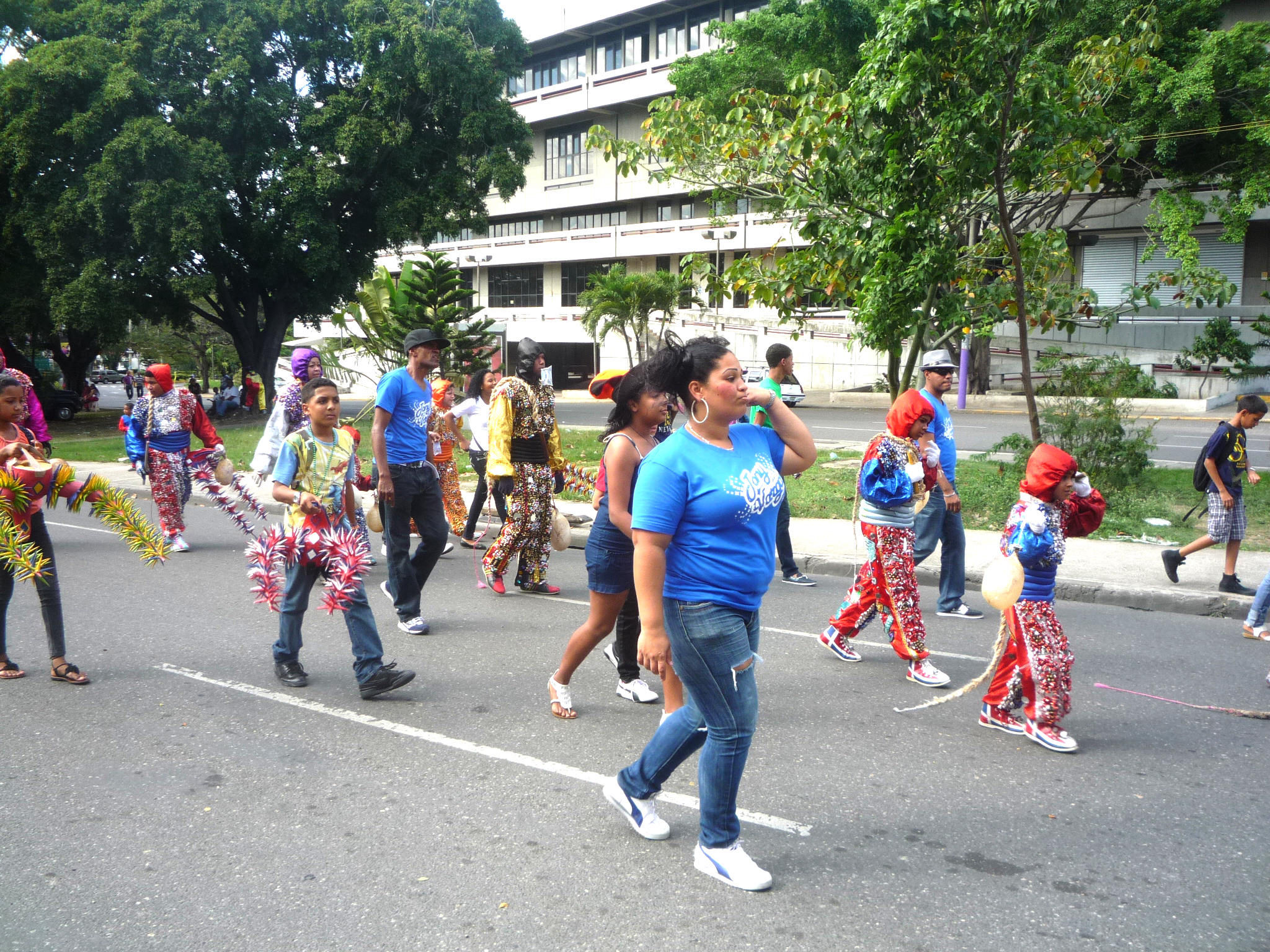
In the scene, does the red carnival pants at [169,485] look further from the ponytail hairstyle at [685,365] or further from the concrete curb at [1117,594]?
the ponytail hairstyle at [685,365]

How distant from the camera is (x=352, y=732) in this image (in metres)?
4.93

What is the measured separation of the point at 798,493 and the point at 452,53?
747 inches

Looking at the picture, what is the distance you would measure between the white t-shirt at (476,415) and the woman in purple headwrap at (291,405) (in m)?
1.89

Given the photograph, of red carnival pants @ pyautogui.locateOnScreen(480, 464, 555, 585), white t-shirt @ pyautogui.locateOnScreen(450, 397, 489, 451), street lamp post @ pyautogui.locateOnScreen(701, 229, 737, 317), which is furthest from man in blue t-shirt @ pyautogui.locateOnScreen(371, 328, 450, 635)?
street lamp post @ pyautogui.locateOnScreen(701, 229, 737, 317)

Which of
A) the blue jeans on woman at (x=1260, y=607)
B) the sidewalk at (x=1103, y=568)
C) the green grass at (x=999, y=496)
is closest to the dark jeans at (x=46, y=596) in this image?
the sidewalk at (x=1103, y=568)

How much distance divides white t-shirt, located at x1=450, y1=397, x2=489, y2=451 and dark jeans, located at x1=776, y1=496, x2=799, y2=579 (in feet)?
9.53

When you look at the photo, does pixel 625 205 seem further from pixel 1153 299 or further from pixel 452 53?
pixel 1153 299

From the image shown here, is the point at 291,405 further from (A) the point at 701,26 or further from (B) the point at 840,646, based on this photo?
(A) the point at 701,26

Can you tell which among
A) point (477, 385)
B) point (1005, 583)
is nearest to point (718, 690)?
point (1005, 583)

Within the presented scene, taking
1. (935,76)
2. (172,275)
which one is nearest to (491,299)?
(172,275)

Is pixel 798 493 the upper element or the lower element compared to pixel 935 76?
lower

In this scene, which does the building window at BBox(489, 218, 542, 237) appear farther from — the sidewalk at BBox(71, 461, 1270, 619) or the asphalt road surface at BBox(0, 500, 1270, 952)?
the asphalt road surface at BBox(0, 500, 1270, 952)

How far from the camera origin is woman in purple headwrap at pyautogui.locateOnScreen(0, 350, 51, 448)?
18.1 feet

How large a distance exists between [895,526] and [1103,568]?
386cm
